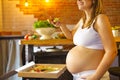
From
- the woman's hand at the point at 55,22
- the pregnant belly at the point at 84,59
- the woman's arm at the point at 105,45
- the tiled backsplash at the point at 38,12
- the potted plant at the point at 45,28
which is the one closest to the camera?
the woman's arm at the point at 105,45

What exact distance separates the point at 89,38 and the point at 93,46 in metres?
0.07

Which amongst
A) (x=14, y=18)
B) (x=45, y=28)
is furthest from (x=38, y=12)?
(x=45, y=28)

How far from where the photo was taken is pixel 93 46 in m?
1.53

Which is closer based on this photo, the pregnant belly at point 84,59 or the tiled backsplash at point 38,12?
the pregnant belly at point 84,59

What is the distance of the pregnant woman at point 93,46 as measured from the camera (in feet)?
4.73

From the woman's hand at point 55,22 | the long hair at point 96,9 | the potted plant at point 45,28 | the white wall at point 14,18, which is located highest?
the long hair at point 96,9

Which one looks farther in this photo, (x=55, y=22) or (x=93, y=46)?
(x=55, y=22)

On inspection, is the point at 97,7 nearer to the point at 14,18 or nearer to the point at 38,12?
the point at 38,12

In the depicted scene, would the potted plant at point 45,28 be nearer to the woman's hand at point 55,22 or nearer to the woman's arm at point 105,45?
the woman's hand at point 55,22

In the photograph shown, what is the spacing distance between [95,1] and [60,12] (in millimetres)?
4596

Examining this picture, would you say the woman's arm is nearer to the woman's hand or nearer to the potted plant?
the woman's hand

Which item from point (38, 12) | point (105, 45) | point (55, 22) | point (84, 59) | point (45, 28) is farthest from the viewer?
point (38, 12)

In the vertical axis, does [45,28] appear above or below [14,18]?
above

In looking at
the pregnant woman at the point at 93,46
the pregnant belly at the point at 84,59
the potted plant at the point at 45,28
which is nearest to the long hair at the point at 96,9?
the pregnant woman at the point at 93,46
